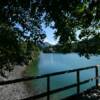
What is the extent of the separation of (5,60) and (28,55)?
0.79 meters

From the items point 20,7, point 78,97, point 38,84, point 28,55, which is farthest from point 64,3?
point 38,84

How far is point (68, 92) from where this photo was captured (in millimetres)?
25078

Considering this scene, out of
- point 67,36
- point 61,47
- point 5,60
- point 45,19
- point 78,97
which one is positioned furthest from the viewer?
point 78,97

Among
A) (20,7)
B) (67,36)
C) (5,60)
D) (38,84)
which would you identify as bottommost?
(38,84)

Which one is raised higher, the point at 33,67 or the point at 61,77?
the point at 61,77

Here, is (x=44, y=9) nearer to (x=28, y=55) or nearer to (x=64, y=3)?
(x=64, y=3)

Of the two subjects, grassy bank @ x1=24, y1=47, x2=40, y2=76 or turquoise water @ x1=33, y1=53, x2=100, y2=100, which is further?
turquoise water @ x1=33, y1=53, x2=100, y2=100

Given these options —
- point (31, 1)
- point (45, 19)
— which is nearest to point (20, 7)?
point (31, 1)

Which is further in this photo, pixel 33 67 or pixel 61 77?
pixel 33 67

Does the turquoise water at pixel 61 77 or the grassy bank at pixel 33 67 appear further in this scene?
the turquoise water at pixel 61 77

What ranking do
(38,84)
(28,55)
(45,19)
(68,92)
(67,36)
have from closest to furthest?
(28,55) < (45,19) < (67,36) < (68,92) < (38,84)

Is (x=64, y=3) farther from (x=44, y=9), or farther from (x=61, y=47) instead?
(x=61, y=47)

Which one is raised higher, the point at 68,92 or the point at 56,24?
the point at 56,24

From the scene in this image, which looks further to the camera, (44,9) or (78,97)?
(78,97)
